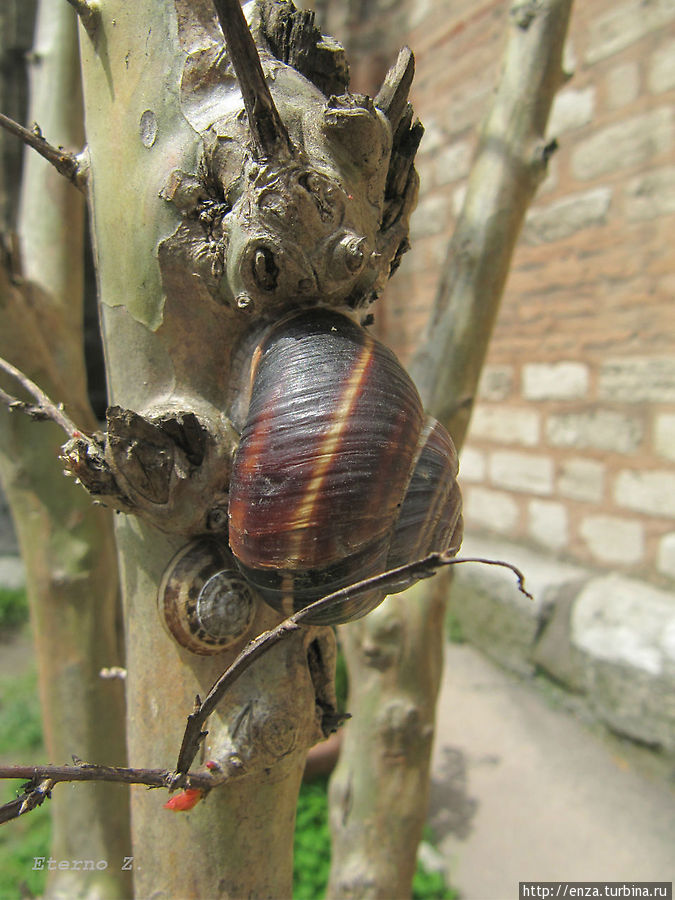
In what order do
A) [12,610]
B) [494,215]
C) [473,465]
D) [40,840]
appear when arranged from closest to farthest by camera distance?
[494,215] → [40,840] → [473,465] → [12,610]

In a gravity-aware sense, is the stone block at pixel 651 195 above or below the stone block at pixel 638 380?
above

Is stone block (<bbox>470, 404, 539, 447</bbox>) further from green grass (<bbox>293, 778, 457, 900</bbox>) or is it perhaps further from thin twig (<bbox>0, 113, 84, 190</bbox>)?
thin twig (<bbox>0, 113, 84, 190</bbox>)

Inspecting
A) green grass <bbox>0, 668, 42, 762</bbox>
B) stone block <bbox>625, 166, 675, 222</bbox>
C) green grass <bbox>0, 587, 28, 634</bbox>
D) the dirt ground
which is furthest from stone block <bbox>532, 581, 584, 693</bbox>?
green grass <bbox>0, 587, 28, 634</bbox>

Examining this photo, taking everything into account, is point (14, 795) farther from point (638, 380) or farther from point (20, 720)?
point (638, 380)

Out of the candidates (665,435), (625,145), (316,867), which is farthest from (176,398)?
(625,145)

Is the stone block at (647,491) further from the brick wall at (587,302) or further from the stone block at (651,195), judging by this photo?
the stone block at (651,195)

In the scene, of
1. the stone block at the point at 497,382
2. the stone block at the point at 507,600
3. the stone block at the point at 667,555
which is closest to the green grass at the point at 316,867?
the stone block at the point at 507,600

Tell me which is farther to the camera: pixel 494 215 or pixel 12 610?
pixel 12 610
